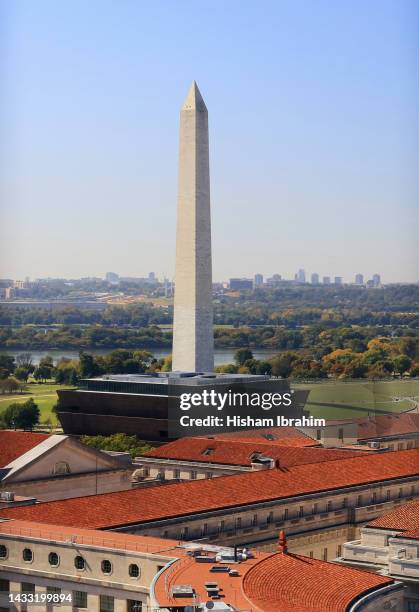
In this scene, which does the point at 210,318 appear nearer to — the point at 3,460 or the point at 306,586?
the point at 3,460

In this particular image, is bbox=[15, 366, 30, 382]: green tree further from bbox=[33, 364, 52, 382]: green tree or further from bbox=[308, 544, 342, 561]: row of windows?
Answer: bbox=[308, 544, 342, 561]: row of windows

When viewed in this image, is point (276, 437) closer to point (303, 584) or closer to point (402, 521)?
point (402, 521)

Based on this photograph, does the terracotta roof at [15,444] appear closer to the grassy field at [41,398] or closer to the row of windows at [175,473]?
the row of windows at [175,473]

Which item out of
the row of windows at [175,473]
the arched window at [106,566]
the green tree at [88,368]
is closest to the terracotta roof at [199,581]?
the arched window at [106,566]

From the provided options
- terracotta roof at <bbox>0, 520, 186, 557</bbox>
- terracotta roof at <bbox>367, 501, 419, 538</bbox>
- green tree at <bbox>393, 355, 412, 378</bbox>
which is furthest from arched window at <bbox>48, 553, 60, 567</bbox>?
green tree at <bbox>393, 355, 412, 378</bbox>

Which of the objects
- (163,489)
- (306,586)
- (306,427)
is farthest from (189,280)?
(306,586)
